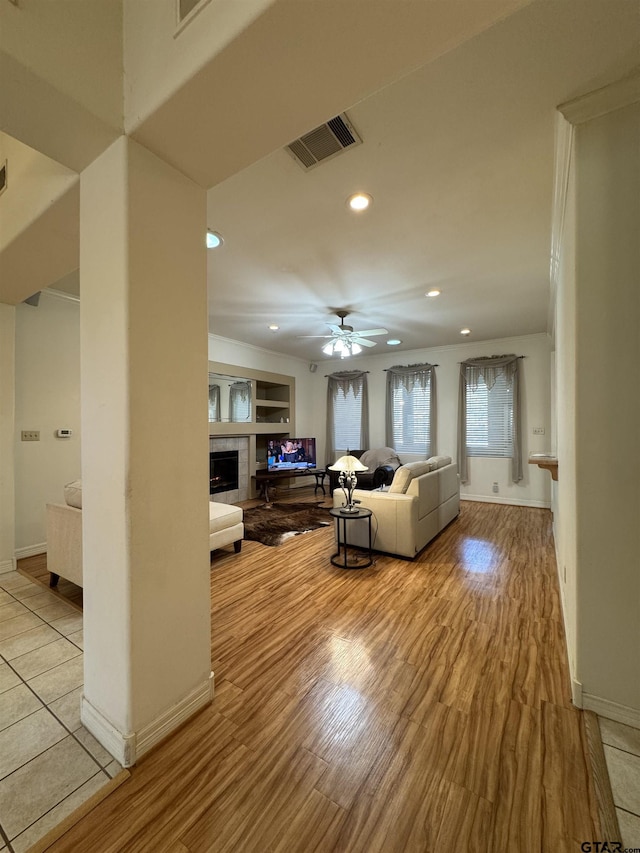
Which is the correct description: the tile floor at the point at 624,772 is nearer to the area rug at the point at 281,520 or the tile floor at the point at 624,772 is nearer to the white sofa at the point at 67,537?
the white sofa at the point at 67,537

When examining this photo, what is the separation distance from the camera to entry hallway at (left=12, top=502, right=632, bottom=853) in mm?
1097

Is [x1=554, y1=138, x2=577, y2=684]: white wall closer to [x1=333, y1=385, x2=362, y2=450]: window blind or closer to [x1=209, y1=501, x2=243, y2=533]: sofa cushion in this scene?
[x1=209, y1=501, x2=243, y2=533]: sofa cushion

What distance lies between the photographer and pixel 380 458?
6438 millimetres

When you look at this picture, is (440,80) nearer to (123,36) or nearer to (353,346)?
(123,36)

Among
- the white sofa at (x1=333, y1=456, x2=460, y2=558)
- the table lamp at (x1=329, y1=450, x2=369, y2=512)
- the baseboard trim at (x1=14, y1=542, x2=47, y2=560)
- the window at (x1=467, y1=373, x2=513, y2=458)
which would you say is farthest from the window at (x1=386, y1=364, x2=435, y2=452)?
the baseboard trim at (x1=14, y1=542, x2=47, y2=560)

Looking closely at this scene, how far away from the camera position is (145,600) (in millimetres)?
1353

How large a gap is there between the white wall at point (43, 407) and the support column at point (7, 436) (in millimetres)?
377

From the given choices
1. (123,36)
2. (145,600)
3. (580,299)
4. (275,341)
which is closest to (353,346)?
(275,341)

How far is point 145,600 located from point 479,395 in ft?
19.9

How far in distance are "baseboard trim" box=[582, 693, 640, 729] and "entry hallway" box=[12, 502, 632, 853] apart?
0.08 metres

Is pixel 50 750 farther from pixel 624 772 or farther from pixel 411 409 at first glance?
pixel 411 409

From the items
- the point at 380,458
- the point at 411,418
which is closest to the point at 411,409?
the point at 411,418

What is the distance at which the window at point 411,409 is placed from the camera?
6.54m

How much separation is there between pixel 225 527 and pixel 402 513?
5.86ft
